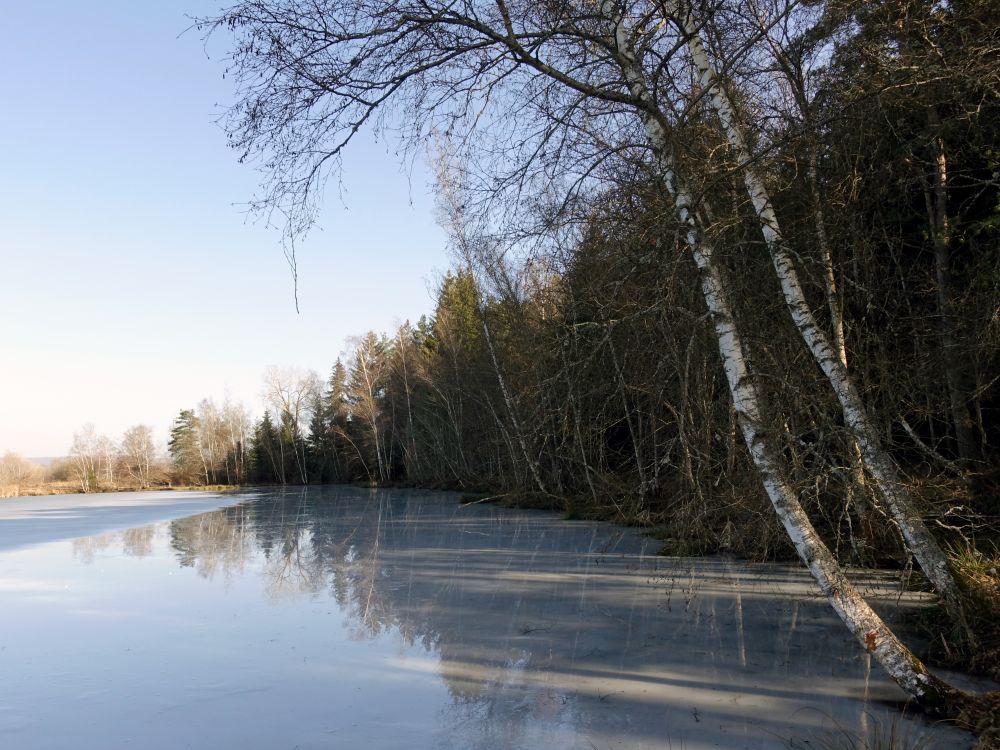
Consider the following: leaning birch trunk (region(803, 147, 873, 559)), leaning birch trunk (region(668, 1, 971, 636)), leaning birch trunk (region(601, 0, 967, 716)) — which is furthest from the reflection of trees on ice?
leaning birch trunk (region(803, 147, 873, 559))

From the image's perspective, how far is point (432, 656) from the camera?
5367mm

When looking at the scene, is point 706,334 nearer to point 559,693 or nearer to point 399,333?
point 559,693

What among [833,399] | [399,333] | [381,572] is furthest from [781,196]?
[399,333]

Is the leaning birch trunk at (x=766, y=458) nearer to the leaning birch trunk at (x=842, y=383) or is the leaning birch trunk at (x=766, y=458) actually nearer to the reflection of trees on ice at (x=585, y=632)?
the reflection of trees on ice at (x=585, y=632)

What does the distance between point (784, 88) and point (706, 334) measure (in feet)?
11.6

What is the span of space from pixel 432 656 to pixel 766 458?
311 cm

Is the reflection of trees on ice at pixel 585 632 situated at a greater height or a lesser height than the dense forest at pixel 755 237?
lesser

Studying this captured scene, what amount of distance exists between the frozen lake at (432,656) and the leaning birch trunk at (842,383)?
2.77 ft

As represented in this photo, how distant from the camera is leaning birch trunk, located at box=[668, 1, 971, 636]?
4258 millimetres

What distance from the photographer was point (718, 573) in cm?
846

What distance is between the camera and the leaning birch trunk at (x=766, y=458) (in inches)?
145

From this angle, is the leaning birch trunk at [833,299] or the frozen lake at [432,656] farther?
the leaning birch trunk at [833,299]

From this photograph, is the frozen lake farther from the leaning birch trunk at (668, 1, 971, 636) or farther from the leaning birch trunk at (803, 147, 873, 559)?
the leaning birch trunk at (803, 147, 873, 559)

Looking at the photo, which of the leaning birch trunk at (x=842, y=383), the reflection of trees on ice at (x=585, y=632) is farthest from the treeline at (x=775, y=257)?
the reflection of trees on ice at (x=585, y=632)
